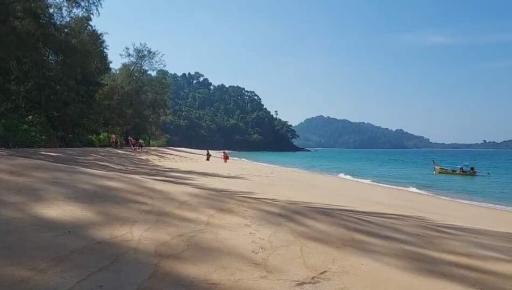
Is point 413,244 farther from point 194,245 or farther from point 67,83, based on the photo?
point 67,83

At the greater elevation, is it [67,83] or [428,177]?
[67,83]

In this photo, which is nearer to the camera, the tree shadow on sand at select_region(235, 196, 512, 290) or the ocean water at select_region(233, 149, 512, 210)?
the tree shadow on sand at select_region(235, 196, 512, 290)

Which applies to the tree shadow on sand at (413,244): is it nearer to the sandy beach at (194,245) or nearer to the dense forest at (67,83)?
the sandy beach at (194,245)

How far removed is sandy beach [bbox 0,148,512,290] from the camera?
3.99m

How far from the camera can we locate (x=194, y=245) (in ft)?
16.1

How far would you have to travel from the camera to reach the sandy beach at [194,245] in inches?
157

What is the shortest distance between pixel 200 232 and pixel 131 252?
44.1 inches

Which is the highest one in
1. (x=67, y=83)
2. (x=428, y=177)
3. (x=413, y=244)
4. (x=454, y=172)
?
(x=67, y=83)

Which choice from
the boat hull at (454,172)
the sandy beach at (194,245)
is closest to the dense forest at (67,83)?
the sandy beach at (194,245)

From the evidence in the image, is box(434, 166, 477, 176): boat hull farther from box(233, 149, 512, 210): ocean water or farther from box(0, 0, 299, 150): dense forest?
box(0, 0, 299, 150): dense forest

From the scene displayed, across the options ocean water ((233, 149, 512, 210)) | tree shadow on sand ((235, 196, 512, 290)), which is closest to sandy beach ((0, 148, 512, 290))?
tree shadow on sand ((235, 196, 512, 290))

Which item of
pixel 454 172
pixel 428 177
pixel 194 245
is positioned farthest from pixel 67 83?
pixel 454 172

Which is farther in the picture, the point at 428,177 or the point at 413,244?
the point at 428,177

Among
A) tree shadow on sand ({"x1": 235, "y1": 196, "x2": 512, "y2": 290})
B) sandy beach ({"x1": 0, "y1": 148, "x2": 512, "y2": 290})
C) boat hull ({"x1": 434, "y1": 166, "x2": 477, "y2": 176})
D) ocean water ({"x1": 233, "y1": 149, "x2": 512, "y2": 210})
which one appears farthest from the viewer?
boat hull ({"x1": 434, "y1": 166, "x2": 477, "y2": 176})
